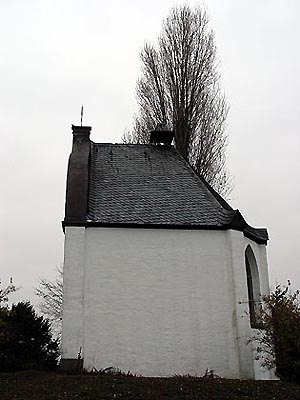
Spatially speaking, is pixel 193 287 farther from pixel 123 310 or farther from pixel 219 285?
pixel 123 310

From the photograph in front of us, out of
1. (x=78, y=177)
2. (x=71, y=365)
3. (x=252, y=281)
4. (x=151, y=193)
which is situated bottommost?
(x=71, y=365)

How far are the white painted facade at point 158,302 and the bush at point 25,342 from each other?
781mm

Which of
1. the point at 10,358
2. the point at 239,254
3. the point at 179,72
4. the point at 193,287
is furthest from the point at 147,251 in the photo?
the point at 179,72

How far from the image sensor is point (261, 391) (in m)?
11.6

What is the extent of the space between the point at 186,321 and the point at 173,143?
9895 mm

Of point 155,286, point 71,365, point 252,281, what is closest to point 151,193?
point 155,286

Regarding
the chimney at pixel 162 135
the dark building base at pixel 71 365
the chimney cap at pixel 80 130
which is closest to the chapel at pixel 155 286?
the dark building base at pixel 71 365

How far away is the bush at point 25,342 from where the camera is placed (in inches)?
587

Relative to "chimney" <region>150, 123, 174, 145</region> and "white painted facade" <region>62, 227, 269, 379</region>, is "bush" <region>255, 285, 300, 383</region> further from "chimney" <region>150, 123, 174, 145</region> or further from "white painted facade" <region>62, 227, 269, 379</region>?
"chimney" <region>150, 123, 174, 145</region>

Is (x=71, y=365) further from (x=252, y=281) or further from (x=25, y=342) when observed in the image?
(x=252, y=281)

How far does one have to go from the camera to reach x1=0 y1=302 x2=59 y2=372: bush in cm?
1491

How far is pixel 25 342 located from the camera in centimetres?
1538

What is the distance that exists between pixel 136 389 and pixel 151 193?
8.12m

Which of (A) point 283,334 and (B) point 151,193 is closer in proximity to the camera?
(A) point 283,334
